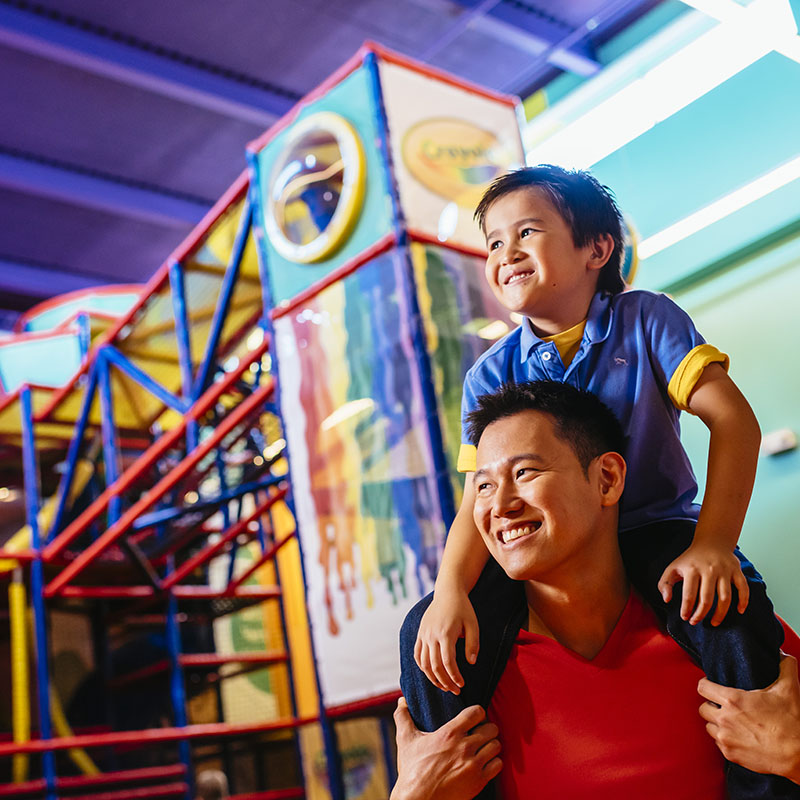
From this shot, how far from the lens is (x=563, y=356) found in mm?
1472

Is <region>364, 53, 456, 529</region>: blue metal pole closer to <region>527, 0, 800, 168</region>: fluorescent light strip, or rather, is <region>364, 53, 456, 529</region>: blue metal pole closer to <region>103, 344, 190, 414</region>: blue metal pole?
<region>527, 0, 800, 168</region>: fluorescent light strip

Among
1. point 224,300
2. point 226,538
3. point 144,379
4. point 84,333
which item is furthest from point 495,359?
point 84,333

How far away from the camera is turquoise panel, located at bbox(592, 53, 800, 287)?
1682 mm

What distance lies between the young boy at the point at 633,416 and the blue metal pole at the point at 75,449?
161 inches

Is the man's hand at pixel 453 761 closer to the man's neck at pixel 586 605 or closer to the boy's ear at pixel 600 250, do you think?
the man's neck at pixel 586 605

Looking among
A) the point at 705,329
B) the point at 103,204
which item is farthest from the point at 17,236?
the point at 705,329

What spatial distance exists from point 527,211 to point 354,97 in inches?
76.1

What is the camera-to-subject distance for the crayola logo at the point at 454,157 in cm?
310

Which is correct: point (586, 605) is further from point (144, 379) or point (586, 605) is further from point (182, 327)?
point (144, 379)

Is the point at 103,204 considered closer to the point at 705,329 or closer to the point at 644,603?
the point at 705,329

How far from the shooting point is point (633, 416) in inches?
54.6

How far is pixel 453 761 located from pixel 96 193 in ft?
22.2

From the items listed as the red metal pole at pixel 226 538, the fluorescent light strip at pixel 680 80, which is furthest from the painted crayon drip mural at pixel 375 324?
the red metal pole at pixel 226 538

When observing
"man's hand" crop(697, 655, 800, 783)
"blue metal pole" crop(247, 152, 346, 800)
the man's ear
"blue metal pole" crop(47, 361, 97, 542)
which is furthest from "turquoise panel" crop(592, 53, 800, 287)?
"blue metal pole" crop(47, 361, 97, 542)
